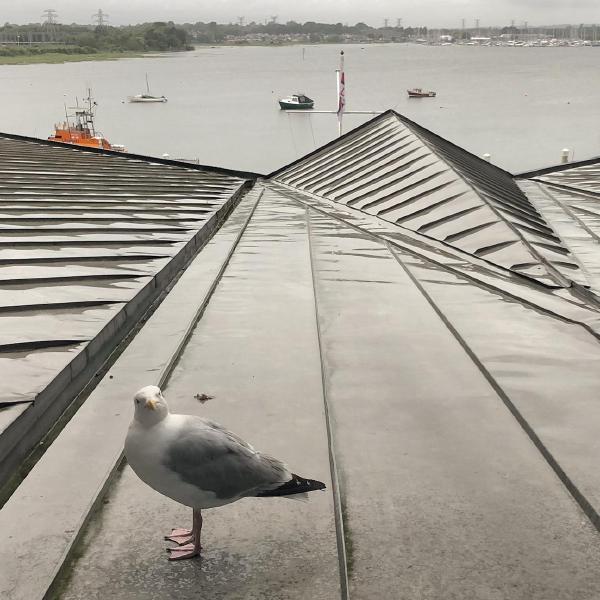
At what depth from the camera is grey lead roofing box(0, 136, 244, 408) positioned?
8.51m

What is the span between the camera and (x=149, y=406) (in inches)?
176

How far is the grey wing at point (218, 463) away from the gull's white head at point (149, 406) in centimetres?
18

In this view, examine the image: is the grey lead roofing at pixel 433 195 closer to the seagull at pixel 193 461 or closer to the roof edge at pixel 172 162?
the roof edge at pixel 172 162

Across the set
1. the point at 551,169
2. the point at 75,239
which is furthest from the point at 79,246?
the point at 551,169

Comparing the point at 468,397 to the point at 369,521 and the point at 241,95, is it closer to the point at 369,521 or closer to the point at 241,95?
the point at 369,521

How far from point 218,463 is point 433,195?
15.0 meters

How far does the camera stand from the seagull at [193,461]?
14.8 ft

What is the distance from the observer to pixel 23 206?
15.9 metres

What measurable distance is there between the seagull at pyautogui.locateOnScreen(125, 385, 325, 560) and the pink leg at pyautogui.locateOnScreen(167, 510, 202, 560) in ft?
0.72

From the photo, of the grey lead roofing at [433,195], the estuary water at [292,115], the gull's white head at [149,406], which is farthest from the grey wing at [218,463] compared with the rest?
the estuary water at [292,115]

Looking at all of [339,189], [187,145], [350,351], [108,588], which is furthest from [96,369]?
[187,145]

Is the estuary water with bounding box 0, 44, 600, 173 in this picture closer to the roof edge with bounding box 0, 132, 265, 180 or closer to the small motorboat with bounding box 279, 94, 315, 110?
the small motorboat with bounding box 279, 94, 315, 110

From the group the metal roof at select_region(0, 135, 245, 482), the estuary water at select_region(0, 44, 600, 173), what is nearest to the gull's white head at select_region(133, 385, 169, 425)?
the metal roof at select_region(0, 135, 245, 482)

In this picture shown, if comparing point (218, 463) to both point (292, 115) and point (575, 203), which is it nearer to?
point (575, 203)
